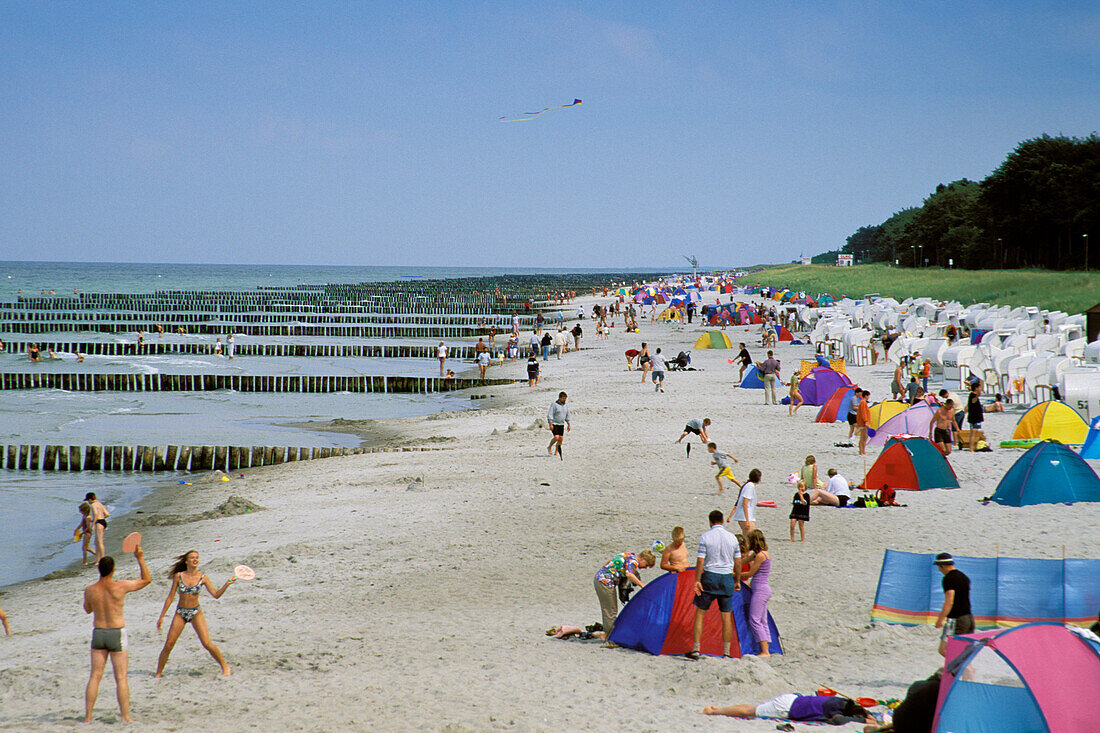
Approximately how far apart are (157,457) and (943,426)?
17.8 meters

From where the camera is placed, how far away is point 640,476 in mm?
17891

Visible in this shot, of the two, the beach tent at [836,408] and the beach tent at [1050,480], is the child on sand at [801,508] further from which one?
the beach tent at [836,408]

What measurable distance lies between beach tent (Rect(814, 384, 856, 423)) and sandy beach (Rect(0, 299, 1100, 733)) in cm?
41

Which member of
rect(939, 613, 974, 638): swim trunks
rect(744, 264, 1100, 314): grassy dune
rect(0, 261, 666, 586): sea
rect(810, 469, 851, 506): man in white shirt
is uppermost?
rect(744, 264, 1100, 314): grassy dune

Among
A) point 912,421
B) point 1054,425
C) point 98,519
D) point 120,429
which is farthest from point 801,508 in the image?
point 120,429

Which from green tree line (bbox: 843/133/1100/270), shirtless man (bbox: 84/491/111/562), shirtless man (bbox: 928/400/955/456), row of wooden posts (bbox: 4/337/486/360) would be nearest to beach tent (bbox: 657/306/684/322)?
row of wooden posts (bbox: 4/337/486/360)

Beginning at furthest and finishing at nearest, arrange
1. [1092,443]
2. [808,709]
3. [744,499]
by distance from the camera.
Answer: [1092,443], [744,499], [808,709]

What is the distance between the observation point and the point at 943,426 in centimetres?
1798

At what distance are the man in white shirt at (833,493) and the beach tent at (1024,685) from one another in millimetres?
8350

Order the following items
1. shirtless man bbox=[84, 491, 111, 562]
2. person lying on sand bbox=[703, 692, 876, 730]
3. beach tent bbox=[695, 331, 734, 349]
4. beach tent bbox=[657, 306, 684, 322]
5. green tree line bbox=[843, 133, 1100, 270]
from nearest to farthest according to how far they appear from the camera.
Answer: person lying on sand bbox=[703, 692, 876, 730]
shirtless man bbox=[84, 491, 111, 562]
beach tent bbox=[695, 331, 734, 349]
beach tent bbox=[657, 306, 684, 322]
green tree line bbox=[843, 133, 1100, 270]

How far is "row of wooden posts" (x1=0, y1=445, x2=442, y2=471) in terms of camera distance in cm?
2253

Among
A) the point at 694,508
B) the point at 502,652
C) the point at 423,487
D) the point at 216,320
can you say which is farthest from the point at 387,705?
the point at 216,320

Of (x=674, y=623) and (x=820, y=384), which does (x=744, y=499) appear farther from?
(x=820, y=384)

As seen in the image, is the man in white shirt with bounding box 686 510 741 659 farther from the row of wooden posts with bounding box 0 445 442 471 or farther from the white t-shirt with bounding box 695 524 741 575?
the row of wooden posts with bounding box 0 445 442 471
